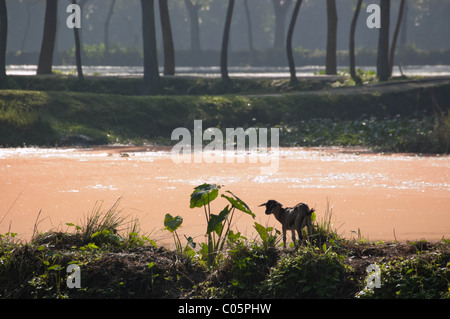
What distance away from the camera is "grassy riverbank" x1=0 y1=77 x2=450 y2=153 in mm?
20281

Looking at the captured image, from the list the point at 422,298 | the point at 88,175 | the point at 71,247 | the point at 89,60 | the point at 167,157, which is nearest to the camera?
the point at 422,298

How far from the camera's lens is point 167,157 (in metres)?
17.5

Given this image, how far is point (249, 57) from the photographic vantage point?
6003 centimetres

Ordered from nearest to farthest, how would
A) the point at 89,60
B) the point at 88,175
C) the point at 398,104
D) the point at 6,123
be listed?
1. the point at 88,175
2. the point at 6,123
3. the point at 398,104
4. the point at 89,60

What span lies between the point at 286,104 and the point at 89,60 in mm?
39119

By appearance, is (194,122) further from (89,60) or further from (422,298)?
(89,60)

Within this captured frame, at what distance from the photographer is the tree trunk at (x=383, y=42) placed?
89.5 ft

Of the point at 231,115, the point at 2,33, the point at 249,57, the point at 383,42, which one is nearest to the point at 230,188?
the point at 231,115

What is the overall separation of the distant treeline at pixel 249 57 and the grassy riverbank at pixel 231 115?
1240 inches

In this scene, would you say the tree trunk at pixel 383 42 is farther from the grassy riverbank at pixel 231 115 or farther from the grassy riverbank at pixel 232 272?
the grassy riverbank at pixel 232 272
